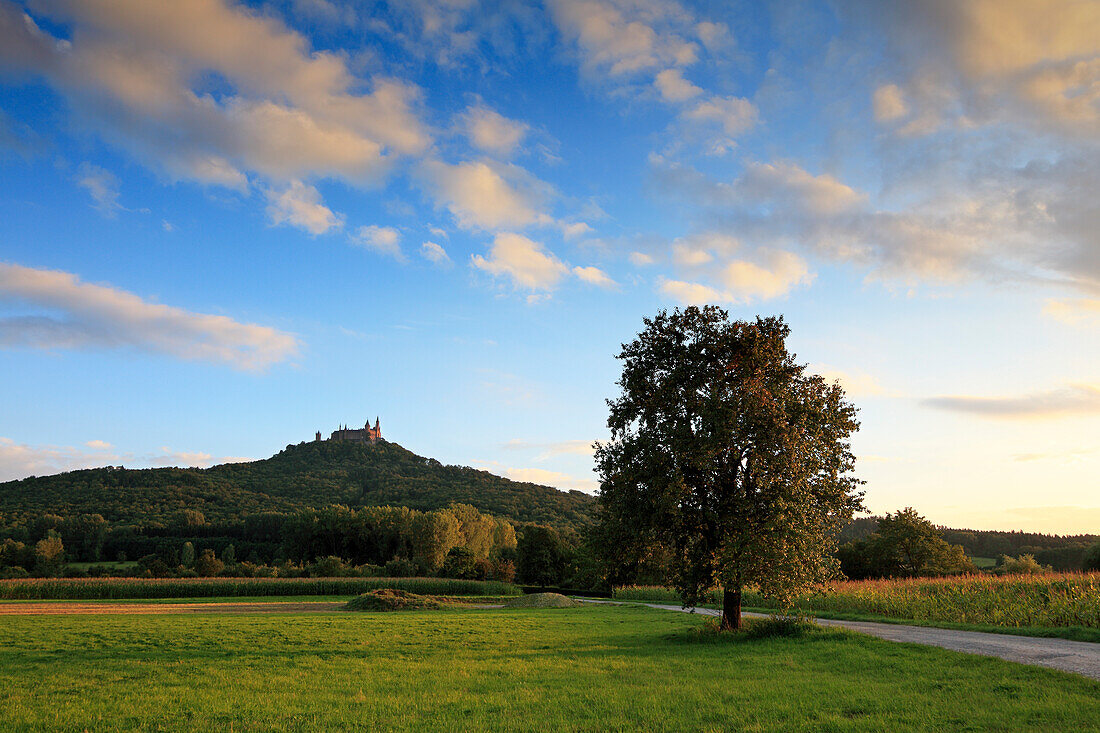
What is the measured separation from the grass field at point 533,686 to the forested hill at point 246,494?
12144 cm

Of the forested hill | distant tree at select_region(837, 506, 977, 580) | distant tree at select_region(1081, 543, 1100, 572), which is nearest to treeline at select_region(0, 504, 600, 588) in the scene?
the forested hill

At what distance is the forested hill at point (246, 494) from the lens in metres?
140

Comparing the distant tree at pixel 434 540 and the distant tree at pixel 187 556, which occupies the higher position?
the distant tree at pixel 434 540

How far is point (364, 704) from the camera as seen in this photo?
44.8 ft

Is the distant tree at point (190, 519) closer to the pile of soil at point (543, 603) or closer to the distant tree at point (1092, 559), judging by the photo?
the pile of soil at point (543, 603)

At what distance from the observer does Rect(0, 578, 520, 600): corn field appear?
214 ft

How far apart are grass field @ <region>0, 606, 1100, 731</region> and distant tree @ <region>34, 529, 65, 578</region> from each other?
8573 centimetres

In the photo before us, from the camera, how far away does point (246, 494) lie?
16662 cm

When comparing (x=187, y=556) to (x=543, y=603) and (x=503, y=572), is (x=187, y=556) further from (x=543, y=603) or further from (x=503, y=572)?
(x=543, y=603)

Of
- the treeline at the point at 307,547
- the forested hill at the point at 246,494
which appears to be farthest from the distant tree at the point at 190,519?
the forested hill at the point at 246,494

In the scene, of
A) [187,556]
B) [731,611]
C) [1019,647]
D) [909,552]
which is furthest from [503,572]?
[1019,647]

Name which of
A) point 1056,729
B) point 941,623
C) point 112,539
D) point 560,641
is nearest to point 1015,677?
point 1056,729

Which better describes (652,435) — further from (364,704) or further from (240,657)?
(240,657)

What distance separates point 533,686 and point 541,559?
271 feet
